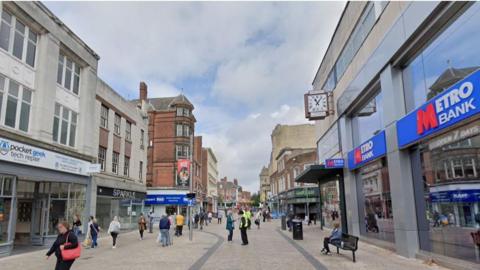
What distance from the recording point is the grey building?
9.30 meters

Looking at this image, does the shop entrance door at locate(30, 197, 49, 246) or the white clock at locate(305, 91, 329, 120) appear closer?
the shop entrance door at locate(30, 197, 49, 246)

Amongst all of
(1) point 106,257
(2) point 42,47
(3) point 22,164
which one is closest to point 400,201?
(1) point 106,257

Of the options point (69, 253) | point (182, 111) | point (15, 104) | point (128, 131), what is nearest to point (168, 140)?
point (182, 111)

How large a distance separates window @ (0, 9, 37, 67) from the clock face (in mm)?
15131

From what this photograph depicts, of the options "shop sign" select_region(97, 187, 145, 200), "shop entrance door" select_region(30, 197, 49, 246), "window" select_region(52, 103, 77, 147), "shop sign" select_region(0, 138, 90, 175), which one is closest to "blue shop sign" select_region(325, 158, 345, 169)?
"shop sign" select_region(0, 138, 90, 175)

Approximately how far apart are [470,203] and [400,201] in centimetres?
328

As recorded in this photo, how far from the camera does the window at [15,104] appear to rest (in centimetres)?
1456

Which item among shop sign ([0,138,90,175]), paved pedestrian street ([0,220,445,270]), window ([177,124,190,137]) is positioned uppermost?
window ([177,124,190,137])

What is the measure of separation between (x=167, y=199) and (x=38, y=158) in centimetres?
2894

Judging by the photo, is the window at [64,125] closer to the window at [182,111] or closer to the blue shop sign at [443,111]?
the blue shop sign at [443,111]

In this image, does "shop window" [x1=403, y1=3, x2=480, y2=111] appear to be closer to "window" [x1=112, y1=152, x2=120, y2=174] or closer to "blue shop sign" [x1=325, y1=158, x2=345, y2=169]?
"blue shop sign" [x1=325, y1=158, x2=345, y2=169]

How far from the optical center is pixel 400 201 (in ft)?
40.8

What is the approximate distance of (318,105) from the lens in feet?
74.9

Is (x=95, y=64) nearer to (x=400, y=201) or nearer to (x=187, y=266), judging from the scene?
(x=187, y=266)
